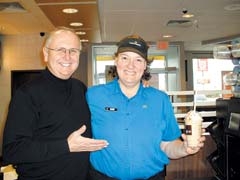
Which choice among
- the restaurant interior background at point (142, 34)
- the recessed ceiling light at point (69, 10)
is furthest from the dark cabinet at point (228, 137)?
the recessed ceiling light at point (69, 10)

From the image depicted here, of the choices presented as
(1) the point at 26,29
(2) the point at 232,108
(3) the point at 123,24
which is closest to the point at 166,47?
(3) the point at 123,24

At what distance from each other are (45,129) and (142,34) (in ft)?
16.4

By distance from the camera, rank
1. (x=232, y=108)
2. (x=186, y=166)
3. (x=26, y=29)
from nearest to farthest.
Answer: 1. (x=232, y=108)
2. (x=186, y=166)
3. (x=26, y=29)

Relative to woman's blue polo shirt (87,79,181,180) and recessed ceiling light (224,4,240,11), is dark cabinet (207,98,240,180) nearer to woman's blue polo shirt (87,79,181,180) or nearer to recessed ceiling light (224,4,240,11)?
woman's blue polo shirt (87,79,181,180)

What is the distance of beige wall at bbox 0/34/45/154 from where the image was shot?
288 inches

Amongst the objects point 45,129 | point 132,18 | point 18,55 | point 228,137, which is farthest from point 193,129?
point 18,55

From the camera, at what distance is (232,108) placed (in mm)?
2645

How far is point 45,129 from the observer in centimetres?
175

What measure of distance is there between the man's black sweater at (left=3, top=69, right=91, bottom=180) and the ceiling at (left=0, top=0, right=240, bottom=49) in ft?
7.89

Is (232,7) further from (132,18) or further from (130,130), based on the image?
(130,130)

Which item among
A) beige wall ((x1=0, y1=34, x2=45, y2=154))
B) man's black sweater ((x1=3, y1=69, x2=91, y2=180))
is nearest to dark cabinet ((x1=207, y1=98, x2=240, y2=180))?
man's black sweater ((x1=3, y1=69, x2=91, y2=180))

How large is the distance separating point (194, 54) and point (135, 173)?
808 cm

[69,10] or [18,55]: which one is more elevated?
[69,10]

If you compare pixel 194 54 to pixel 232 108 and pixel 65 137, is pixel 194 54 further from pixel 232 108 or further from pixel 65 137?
pixel 65 137
